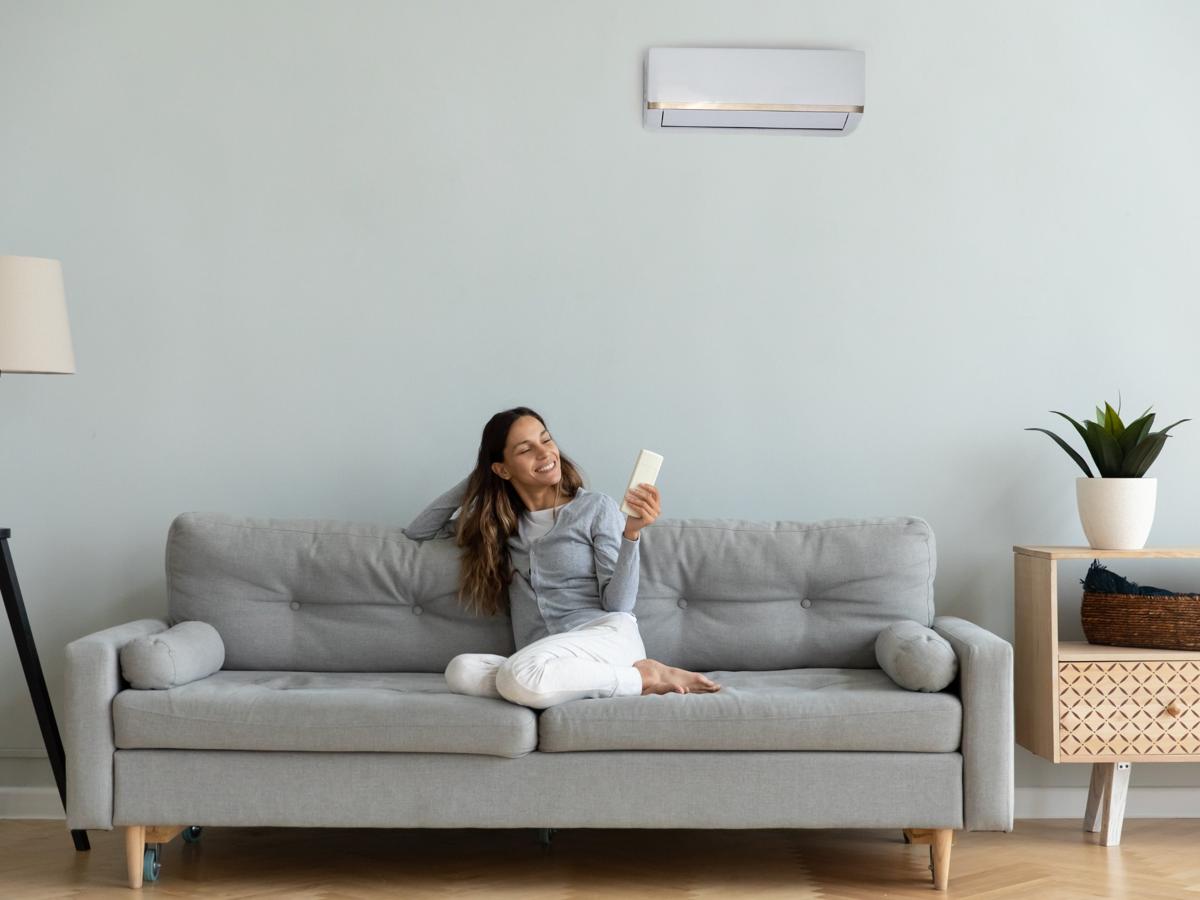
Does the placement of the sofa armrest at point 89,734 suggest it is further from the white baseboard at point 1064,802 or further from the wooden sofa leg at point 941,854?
the wooden sofa leg at point 941,854

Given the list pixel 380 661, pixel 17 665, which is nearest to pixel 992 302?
pixel 380 661

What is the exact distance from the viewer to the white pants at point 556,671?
260 cm

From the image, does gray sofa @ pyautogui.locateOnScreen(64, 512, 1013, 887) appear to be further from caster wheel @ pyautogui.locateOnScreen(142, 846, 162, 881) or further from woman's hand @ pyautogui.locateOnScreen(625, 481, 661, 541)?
woman's hand @ pyautogui.locateOnScreen(625, 481, 661, 541)

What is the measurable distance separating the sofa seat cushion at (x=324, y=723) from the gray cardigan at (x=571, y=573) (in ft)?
1.33

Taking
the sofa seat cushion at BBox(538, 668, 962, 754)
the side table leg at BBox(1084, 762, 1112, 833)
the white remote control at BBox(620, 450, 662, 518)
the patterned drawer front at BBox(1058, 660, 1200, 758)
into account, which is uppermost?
the white remote control at BBox(620, 450, 662, 518)

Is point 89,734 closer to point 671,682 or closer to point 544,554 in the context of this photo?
point 544,554

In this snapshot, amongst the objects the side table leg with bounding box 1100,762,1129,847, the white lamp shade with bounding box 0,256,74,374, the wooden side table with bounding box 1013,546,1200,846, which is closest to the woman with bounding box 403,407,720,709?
the wooden side table with bounding box 1013,546,1200,846

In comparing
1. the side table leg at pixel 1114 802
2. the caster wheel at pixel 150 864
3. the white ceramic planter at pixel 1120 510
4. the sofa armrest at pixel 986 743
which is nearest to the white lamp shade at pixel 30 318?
the caster wheel at pixel 150 864

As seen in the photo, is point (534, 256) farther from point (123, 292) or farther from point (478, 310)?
point (123, 292)

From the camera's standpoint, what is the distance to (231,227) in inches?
138

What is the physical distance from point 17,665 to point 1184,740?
10.4 feet

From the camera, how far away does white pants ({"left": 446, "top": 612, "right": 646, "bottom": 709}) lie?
260cm

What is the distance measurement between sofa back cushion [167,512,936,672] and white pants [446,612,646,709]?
35 cm

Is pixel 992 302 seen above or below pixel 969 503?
above
